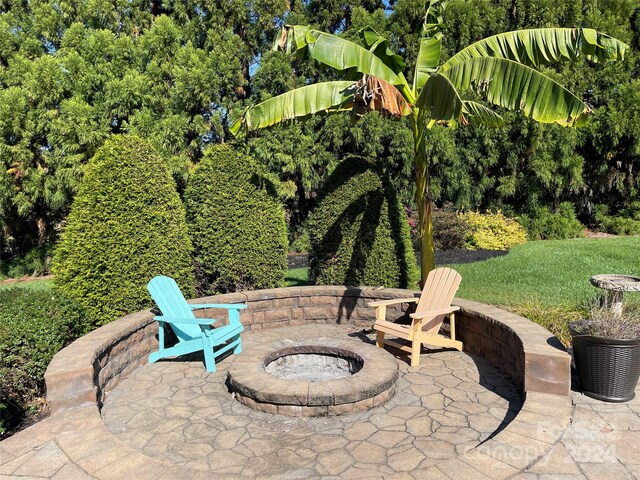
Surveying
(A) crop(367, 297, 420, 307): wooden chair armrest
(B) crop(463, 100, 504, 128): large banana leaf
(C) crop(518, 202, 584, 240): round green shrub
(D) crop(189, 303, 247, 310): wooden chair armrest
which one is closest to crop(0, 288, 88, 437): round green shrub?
(D) crop(189, 303, 247, 310): wooden chair armrest

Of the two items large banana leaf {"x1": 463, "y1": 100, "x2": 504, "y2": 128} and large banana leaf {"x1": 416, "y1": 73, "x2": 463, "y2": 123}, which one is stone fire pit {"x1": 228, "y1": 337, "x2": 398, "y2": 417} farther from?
large banana leaf {"x1": 463, "y1": 100, "x2": 504, "y2": 128}

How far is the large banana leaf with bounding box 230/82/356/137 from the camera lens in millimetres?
6141

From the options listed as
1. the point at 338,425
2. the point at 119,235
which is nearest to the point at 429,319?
the point at 338,425

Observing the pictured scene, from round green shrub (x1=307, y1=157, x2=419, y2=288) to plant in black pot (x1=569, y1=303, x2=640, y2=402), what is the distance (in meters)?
3.11

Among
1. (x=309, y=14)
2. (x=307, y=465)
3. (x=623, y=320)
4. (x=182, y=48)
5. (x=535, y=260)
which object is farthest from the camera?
(x=309, y=14)

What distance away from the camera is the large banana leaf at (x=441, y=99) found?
4.19 m

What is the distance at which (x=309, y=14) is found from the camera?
15492 mm

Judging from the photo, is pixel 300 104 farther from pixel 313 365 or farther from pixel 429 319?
pixel 313 365

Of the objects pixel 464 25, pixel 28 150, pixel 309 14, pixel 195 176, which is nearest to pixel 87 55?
pixel 28 150

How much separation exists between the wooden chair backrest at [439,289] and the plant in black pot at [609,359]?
1.46m

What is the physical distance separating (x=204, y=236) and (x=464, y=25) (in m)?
12.8

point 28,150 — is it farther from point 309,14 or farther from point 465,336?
point 465,336

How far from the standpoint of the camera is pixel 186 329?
5090 millimetres

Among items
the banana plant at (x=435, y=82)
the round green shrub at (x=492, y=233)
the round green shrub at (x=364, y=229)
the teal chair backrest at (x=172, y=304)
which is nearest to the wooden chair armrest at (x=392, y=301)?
the banana plant at (x=435, y=82)
